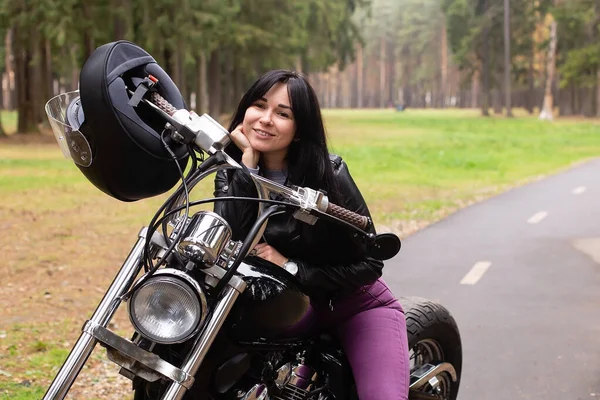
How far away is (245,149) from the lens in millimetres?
3229

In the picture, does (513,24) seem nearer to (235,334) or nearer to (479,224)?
(479,224)

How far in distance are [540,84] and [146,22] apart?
56449mm

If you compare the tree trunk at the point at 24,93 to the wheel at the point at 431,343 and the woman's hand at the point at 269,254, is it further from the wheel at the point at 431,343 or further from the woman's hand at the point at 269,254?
the woman's hand at the point at 269,254

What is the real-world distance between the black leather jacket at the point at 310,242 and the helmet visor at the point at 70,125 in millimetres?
528

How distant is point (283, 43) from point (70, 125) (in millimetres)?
38276

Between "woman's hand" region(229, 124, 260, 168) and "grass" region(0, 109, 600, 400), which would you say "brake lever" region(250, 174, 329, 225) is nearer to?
"woman's hand" region(229, 124, 260, 168)

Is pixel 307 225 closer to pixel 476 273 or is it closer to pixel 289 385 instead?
pixel 289 385

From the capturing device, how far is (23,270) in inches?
392

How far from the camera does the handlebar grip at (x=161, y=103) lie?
283 cm

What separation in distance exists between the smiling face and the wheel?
115 cm

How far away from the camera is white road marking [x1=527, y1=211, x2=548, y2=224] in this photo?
13.4 m

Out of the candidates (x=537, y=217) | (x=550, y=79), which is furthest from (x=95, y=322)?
(x=550, y=79)

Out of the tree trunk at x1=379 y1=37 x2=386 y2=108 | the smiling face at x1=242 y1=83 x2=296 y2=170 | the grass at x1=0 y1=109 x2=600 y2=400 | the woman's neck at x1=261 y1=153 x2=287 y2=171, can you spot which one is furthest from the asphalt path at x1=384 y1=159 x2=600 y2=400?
the tree trunk at x1=379 y1=37 x2=386 y2=108

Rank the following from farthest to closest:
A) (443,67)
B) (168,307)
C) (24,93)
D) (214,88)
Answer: (443,67), (214,88), (24,93), (168,307)
